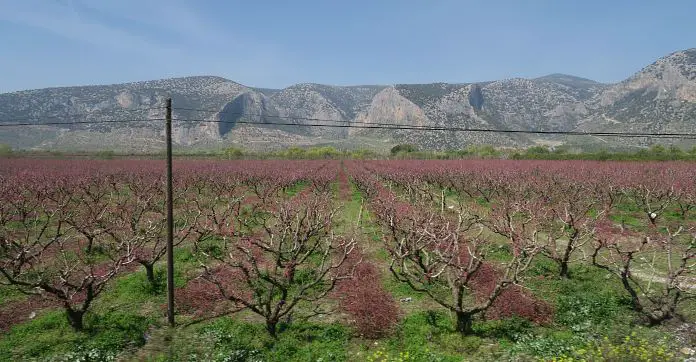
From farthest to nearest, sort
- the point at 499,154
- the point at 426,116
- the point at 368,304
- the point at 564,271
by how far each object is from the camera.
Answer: the point at 426,116
the point at 499,154
the point at 564,271
the point at 368,304

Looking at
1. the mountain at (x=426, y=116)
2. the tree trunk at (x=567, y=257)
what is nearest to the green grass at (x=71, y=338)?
the tree trunk at (x=567, y=257)

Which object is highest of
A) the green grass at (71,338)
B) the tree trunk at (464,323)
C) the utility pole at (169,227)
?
the utility pole at (169,227)

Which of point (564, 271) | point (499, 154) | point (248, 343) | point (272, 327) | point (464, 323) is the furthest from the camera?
point (499, 154)

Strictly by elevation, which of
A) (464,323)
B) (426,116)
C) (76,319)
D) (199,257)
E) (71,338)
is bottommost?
(71,338)

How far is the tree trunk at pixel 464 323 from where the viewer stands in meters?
10.1

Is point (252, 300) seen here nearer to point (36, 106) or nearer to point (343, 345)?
point (343, 345)

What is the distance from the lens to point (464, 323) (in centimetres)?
1022

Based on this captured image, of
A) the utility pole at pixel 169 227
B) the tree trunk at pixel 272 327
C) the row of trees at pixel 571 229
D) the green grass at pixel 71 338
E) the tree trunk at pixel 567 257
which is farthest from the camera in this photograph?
the tree trunk at pixel 567 257

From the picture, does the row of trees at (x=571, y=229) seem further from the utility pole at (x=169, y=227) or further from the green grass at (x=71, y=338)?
the green grass at (x=71, y=338)

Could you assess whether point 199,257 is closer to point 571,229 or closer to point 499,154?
point 571,229

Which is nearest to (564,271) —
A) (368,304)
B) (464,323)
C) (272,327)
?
(464,323)

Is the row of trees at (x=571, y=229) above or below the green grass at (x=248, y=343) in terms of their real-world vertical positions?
above

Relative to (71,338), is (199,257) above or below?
above

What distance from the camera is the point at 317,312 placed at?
11531 mm
